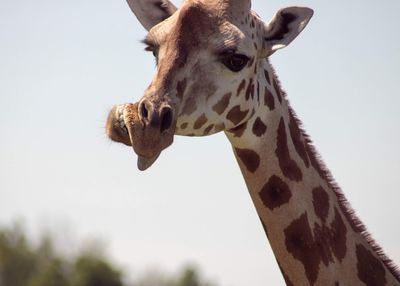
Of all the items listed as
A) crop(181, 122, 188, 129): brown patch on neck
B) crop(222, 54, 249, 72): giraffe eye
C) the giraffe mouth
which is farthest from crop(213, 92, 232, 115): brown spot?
the giraffe mouth

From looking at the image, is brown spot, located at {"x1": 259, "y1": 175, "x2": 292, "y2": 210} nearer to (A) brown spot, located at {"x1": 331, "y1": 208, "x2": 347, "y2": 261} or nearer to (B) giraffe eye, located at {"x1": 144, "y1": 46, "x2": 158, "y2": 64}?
(A) brown spot, located at {"x1": 331, "y1": 208, "x2": 347, "y2": 261}

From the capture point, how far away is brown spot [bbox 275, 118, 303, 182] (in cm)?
1040

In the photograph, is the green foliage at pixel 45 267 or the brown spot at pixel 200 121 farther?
the green foliage at pixel 45 267

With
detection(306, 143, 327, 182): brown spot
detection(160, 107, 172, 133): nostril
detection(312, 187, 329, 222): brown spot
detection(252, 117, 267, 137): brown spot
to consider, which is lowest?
detection(312, 187, 329, 222): brown spot

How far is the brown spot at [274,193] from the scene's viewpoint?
10.3 meters

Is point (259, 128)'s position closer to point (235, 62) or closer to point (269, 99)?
point (269, 99)

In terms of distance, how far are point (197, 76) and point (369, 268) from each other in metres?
2.11

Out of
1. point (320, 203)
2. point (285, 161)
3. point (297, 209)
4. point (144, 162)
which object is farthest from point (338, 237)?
point (144, 162)

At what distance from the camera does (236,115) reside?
1029 centimetres

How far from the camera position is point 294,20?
35.4ft

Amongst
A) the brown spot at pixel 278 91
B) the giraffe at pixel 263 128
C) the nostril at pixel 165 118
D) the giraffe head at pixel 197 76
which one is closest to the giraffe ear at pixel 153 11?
the giraffe at pixel 263 128

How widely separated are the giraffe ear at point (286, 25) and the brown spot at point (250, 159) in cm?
89

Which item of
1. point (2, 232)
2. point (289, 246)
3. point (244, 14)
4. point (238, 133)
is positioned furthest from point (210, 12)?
point (2, 232)

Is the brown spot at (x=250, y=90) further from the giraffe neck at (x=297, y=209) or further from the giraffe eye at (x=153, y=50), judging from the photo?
the giraffe eye at (x=153, y=50)
